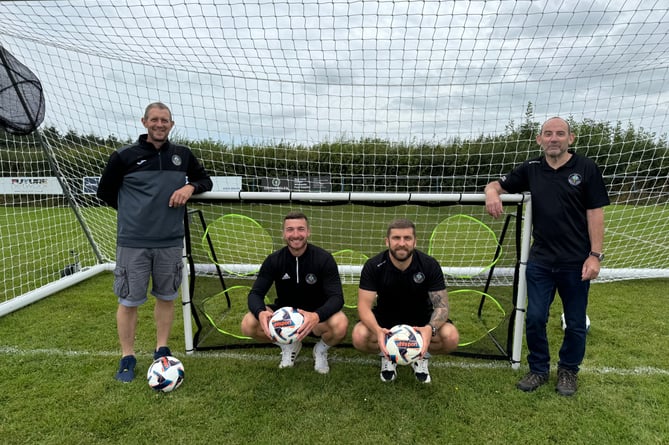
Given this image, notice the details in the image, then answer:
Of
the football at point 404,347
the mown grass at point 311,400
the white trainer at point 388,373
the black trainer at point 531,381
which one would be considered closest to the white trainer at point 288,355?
the mown grass at point 311,400

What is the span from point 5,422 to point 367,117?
4.29 meters

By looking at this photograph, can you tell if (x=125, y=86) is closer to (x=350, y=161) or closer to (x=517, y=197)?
(x=350, y=161)

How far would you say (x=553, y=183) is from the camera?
8.55 feet

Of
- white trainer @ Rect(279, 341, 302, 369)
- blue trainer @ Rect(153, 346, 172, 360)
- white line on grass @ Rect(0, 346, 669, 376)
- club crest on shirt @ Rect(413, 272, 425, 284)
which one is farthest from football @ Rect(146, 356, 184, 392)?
club crest on shirt @ Rect(413, 272, 425, 284)

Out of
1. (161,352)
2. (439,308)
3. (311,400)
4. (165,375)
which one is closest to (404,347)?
(439,308)

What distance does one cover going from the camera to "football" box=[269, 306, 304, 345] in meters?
2.58

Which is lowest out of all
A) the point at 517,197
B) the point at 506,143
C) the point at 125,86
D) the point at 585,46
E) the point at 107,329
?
the point at 107,329

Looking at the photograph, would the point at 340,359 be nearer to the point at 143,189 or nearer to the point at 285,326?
the point at 285,326

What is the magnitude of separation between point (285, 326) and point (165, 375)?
3.10ft

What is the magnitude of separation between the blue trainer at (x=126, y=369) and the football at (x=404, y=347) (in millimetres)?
1951

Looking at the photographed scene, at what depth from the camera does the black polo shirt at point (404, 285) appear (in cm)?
280

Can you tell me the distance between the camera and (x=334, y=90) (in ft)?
15.1

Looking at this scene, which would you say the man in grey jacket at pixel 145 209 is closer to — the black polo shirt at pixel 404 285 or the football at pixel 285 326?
the football at pixel 285 326

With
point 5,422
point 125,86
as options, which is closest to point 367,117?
point 125,86
